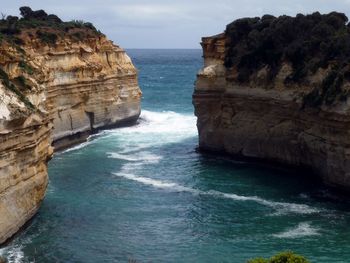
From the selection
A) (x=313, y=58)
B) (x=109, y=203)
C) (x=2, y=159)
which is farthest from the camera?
(x=313, y=58)

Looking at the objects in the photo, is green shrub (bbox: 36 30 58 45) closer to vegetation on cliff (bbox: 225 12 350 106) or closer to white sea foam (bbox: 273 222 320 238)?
vegetation on cliff (bbox: 225 12 350 106)

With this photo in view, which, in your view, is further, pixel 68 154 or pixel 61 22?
pixel 61 22

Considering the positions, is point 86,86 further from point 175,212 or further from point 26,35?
point 175,212

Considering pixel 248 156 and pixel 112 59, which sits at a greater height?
pixel 112 59

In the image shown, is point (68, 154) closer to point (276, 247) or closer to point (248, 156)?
point (248, 156)

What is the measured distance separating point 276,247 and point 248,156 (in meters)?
18.5

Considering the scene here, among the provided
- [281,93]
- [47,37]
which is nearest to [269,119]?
[281,93]

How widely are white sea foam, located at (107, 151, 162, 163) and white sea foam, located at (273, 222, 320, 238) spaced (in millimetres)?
18036

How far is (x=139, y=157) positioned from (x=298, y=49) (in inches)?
559

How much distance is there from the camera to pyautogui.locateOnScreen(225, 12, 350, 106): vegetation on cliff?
126 ft

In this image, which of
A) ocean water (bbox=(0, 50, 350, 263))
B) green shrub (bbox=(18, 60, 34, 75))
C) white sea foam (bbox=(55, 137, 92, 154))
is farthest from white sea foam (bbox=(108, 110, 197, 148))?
green shrub (bbox=(18, 60, 34, 75))

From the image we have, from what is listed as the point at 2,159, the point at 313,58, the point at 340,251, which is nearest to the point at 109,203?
the point at 2,159

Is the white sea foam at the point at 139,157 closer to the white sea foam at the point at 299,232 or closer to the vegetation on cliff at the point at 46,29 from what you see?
the vegetation on cliff at the point at 46,29

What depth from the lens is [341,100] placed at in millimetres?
35531
